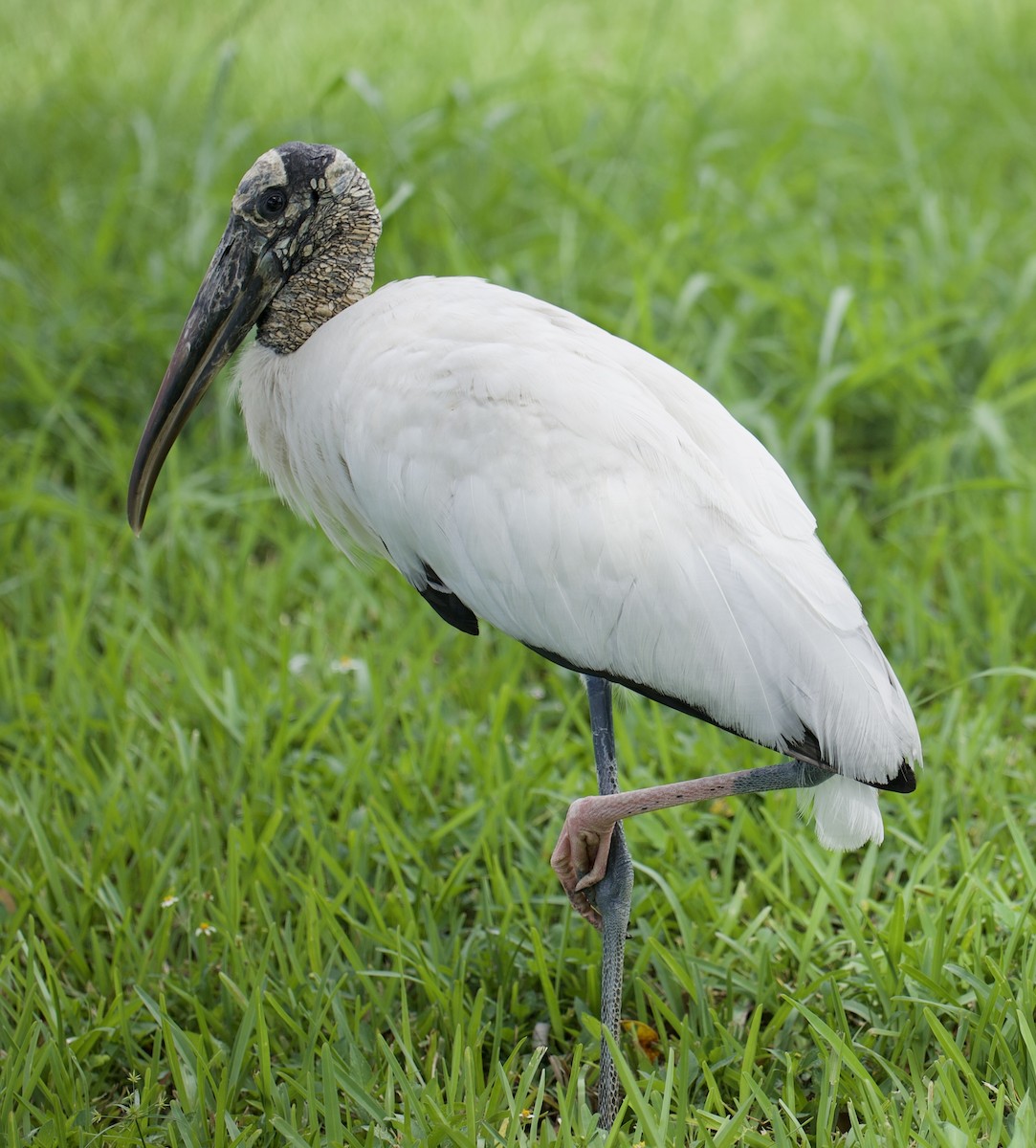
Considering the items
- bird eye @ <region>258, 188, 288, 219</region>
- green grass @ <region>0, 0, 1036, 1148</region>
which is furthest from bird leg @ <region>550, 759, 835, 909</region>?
bird eye @ <region>258, 188, 288, 219</region>

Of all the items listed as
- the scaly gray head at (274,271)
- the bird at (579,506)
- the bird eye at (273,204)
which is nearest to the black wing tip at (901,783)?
the bird at (579,506)

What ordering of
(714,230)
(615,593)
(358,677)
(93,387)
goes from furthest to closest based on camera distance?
(714,230) < (93,387) < (358,677) < (615,593)

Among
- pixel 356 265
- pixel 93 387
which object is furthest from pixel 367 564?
pixel 93 387

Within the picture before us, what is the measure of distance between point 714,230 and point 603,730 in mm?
2787

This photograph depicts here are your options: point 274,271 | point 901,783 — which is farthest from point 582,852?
point 274,271

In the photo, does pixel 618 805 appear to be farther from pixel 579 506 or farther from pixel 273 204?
pixel 273 204

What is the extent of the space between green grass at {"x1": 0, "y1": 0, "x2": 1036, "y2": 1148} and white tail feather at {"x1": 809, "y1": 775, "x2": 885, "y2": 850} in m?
0.29

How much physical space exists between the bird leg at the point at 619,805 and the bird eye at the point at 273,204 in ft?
3.65

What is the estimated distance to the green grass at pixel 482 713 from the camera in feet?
6.89

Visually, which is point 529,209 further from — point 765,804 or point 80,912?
point 80,912

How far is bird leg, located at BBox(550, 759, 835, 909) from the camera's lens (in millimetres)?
1967

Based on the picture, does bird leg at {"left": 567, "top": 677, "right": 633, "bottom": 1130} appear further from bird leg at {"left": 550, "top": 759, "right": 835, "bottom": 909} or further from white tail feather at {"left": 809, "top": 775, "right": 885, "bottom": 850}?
white tail feather at {"left": 809, "top": 775, "right": 885, "bottom": 850}

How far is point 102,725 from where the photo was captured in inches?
116

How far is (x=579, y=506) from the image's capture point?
1957 millimetres
